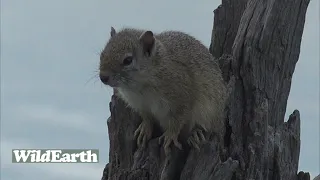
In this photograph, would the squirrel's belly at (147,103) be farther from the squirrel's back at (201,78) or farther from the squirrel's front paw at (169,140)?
the squirrel's back at (201,78)

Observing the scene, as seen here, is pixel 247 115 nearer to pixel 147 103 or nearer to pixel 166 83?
pixel 166 83

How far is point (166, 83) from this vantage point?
8977 mm

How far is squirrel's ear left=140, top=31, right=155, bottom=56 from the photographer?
29.4 feet

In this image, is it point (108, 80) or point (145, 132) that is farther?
point (145, 132)

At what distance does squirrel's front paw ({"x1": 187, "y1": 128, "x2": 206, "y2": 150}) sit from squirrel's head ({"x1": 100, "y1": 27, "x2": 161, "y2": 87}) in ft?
3.71

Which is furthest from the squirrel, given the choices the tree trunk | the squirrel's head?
the tree trunk

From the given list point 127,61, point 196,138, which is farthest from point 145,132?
point 127,61

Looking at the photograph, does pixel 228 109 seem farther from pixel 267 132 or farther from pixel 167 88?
pixel 167 88

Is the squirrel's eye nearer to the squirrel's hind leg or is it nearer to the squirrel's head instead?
the squirrel's head

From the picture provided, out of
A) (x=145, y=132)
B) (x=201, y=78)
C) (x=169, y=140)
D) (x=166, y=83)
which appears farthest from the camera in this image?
(x=201, y=78)

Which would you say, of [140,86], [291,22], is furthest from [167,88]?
[291,22]

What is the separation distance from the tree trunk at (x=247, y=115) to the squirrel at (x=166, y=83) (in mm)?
216

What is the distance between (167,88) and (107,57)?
944mm

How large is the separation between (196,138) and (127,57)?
1486mm
